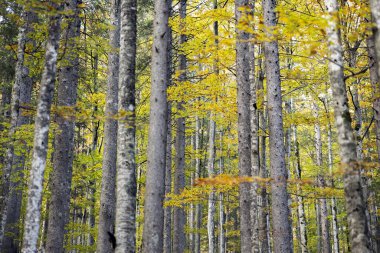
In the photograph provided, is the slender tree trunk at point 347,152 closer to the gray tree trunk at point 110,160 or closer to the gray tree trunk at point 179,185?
the gray tree trunk at point 110,160

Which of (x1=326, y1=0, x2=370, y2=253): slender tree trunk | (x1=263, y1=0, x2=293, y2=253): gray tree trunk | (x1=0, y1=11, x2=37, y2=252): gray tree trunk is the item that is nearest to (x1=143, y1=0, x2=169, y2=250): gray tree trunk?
(x1=263, y1=0, x2=293, y2=253): gray tree trunk

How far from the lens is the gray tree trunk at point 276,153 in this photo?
768cm

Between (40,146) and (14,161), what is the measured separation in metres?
9.02

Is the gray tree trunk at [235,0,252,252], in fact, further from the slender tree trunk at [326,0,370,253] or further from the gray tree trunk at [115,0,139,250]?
the slender tree trunk at [326,0,370,253]

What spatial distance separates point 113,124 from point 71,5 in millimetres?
3915

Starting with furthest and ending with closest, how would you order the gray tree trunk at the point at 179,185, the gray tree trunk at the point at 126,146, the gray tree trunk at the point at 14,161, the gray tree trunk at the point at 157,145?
the gray tree trunk at the point at 179,185
the gray tree trunk at the point at 14,161
the gray tree trunk at the point at 157,145
the gray tree trunk at the point at 126,146

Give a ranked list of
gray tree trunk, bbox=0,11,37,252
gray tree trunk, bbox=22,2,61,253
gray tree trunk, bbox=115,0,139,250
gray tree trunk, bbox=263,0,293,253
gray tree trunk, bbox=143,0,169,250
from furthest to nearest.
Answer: gray tree trunk, bbox=0,11,37,252
gray tree trunk, bbox=263,0,293,253
gray tree trunk, bbox=143,0,169,250
gray tree trunk, bbox=22,2,61,253
gray tree trunk, bbox=115,0,139,250

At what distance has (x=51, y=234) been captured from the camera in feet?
A: 32.6

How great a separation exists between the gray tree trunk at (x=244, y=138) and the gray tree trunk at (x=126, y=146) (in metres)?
3.60

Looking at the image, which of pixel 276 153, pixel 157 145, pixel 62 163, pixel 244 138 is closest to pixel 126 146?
pixel 157 145

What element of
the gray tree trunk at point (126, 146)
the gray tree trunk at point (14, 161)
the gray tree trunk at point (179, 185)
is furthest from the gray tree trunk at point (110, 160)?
the gray tree trunk at point (179, 185)

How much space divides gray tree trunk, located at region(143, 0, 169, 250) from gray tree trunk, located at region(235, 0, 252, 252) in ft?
8.30

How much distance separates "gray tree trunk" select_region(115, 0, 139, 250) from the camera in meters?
6.33

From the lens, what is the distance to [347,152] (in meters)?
5.28
